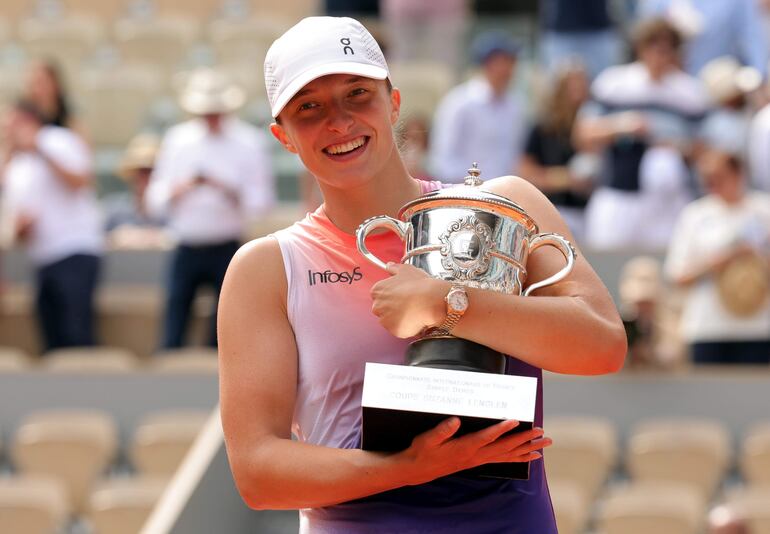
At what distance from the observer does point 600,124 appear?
732cm

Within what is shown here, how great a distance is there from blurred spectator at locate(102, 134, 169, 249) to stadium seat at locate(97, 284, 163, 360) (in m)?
0.37

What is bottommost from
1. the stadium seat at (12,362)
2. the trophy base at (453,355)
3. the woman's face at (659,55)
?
the stadium seat at (12,362)

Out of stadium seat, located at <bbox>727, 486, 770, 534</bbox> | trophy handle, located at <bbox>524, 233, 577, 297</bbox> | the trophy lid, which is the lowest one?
stadium seat, located at <bbox>727, 486, 770, 534</bbox>

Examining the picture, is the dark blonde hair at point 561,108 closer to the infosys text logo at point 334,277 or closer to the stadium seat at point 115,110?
the stadium seat at point 115,110

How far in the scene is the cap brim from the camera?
177 centimetres

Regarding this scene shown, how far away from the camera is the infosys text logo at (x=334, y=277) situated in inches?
73.0

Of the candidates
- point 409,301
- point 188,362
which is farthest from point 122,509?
point 409,301

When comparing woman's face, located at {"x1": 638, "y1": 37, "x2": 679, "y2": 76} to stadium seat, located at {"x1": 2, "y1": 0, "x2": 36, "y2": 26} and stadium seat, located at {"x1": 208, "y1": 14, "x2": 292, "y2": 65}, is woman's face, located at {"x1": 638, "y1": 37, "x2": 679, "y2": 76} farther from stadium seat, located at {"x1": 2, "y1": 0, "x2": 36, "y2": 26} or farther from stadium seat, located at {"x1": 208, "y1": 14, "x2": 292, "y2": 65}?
stadium seat, located at {"x1": 2, "y1": 0, "x2": 36, "y2": 26}

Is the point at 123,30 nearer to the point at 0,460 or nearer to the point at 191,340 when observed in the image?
the point at 191,340

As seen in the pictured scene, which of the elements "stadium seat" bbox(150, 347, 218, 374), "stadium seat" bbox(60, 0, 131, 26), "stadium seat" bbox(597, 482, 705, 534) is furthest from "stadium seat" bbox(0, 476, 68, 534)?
"stadium seat" bbox(60, 0, 131, 26)

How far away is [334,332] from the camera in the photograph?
1.82 m

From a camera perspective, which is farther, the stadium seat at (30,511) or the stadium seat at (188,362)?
the stadium seat at (188,362)

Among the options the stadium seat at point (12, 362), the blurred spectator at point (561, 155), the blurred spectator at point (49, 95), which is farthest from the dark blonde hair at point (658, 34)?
the stadium seat at point (12, 362)

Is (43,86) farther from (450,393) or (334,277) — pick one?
(450,393)
